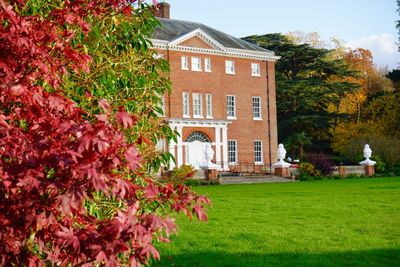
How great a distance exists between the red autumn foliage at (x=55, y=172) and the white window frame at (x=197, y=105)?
3679cm

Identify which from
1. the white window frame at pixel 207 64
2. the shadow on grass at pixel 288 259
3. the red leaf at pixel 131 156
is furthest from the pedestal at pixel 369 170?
the red leaf at pixel 131 156

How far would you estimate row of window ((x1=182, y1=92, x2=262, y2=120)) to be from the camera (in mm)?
41062

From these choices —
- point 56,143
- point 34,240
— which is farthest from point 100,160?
point 34,240

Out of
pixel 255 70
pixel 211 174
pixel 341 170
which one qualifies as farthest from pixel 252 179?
pixel 255 70

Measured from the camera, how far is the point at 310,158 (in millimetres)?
39344

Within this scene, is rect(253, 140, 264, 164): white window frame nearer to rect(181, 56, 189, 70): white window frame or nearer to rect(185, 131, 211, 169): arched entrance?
rect(185, 131, 211, 169): arched entrance

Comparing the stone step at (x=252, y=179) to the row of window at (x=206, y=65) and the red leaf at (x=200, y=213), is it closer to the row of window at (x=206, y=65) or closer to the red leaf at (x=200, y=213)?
the row of window at (x=206, y=65)

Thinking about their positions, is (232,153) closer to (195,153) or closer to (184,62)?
(195,153)

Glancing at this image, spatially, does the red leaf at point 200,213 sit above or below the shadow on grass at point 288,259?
above

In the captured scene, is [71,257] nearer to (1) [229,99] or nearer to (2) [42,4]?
(2) [42,4]

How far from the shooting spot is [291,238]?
33.7 feet

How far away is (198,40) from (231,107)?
587 cm

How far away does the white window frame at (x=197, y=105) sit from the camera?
4145cm

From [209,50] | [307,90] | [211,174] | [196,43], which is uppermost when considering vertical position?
[196,43]
